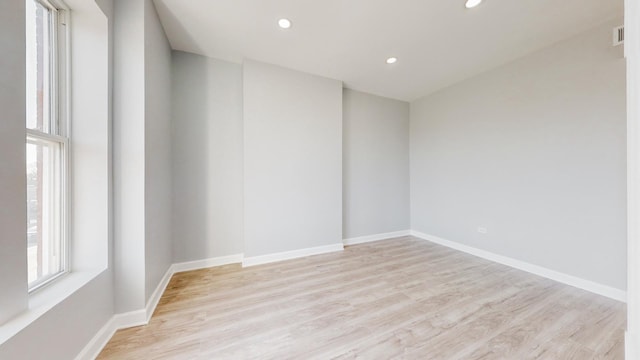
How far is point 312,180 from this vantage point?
3441mm

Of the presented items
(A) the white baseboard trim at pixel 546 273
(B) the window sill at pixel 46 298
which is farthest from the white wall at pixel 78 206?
(A) the white baseboard trim at pixel 546 273

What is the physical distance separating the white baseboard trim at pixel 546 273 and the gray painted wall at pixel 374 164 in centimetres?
103

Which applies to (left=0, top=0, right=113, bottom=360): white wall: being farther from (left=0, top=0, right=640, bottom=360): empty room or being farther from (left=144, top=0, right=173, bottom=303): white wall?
(left=144, top=0, right=173, bottom=303): white wall

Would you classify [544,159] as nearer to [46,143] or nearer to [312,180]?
[312,180]

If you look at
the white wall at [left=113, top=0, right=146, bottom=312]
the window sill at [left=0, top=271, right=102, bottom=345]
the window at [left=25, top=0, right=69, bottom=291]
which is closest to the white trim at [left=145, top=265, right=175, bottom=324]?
the white wall at [left=113, top=0, right=146, bottom=312]

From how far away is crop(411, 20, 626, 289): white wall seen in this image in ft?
7.85

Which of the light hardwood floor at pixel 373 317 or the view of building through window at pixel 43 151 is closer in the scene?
the view of building through window at pixel 43 151

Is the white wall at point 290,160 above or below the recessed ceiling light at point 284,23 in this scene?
below

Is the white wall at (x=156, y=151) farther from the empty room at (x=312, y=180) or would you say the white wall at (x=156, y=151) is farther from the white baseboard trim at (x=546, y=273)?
the white baseboard trim at (x=546, y=273)

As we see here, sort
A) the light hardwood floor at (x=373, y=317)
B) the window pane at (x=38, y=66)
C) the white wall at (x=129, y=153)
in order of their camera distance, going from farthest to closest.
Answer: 1. the white wall at (x=129, y=153)
2. the light hardwood floor at (x=373, y=317)
3. the window pane at (x=38, y=66)

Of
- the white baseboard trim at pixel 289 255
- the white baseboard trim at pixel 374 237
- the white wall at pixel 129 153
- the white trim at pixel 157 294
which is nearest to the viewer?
the white wall at pixel 129 153

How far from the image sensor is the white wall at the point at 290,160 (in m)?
3.06

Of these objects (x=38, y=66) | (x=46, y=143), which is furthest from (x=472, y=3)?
(x=46, y=143)

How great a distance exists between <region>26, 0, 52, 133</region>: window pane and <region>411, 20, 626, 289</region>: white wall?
14.9 feet
